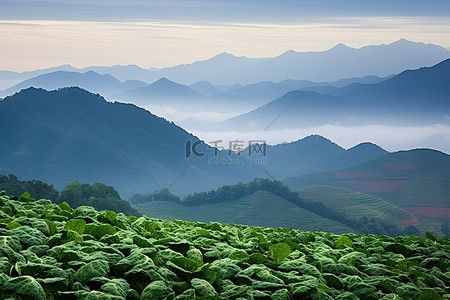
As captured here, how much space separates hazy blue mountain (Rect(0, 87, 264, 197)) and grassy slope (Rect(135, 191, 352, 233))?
23559mm

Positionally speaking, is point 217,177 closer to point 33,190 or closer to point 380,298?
point 33,190

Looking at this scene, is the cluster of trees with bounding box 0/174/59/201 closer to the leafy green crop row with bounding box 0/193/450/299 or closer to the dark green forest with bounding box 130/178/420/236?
the leafy green crop row with bounding box 0/193/450/299

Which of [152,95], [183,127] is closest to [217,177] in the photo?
[183,127]

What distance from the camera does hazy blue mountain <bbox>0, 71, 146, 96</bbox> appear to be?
104188 mm

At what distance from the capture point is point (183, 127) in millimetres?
93500

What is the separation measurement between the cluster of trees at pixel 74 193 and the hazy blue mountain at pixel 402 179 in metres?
40.0

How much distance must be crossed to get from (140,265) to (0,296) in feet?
2.43

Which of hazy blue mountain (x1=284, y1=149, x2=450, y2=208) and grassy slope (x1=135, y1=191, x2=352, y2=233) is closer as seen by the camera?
grassy slope (x1=135, y1=191, x2=352, y2=233)

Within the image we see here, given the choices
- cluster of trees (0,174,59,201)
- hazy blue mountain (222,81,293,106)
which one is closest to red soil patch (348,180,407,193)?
cluster of trees (0,174,59,201)

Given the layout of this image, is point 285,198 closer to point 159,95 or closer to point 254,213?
point 254,213

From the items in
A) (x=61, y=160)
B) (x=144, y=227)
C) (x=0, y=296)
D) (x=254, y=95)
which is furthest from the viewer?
(x=254, y=95)

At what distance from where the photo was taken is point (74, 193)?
23.9m

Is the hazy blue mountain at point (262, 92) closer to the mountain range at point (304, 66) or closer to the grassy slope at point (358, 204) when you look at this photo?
the mountain range at point (304, 66)

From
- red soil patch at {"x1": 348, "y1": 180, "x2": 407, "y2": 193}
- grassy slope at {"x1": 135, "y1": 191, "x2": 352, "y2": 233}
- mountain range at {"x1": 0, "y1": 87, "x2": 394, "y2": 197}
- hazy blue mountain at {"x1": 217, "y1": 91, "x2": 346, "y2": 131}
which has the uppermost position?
hazy blue mountain at {"x1": 217, "y1": 91, "x2": 346, "y2": 131}
